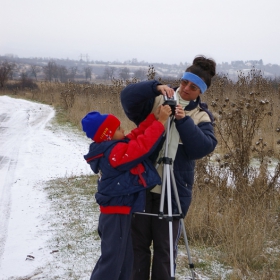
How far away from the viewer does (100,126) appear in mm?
2336

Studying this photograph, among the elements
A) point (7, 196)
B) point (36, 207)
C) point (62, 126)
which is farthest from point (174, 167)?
point (62, 126)

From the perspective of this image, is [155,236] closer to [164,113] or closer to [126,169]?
[126,169]

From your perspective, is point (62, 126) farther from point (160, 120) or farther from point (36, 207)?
point (160, 120)

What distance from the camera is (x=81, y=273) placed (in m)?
3.29

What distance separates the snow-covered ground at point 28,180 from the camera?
3.63 meters

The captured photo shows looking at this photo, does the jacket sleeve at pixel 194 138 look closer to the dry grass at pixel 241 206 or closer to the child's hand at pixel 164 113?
the child's hand at pixel 164 113

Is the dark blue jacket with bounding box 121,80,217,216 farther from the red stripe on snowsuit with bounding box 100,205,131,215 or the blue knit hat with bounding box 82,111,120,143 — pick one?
the red stripe on snowsuit with bounding box 100,205,131,215

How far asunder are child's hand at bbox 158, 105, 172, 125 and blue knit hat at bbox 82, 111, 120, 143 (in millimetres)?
335

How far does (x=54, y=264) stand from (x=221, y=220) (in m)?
1.89

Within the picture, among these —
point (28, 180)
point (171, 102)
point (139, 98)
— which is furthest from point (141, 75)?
point (171, 102)

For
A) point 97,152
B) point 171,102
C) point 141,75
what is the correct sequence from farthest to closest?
point 141,75
point 97,152
point 171,102

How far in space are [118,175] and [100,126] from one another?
36 cm

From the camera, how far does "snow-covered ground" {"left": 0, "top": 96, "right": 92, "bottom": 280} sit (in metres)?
3.63

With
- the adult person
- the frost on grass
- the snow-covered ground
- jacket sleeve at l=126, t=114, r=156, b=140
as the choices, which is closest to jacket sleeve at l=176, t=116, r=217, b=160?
the adult person
